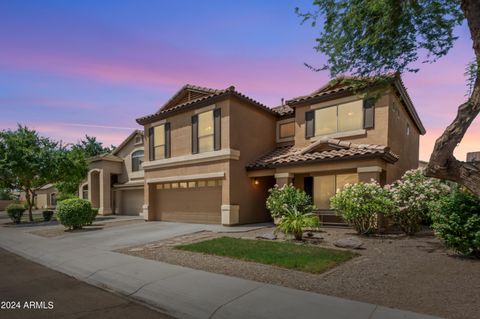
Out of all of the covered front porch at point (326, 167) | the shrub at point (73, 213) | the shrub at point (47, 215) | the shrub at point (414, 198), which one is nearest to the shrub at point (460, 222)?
the shrub at point (414, 198)

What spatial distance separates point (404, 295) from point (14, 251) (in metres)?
13.0

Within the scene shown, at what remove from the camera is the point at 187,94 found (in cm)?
1856

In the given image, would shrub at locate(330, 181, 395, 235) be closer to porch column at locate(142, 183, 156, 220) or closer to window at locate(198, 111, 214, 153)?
window at locate(198, 111, 214, 153)

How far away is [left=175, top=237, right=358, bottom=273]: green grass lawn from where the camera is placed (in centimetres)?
741

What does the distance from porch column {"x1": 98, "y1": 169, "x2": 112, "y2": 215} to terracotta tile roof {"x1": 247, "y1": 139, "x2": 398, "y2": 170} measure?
1592 centimetres

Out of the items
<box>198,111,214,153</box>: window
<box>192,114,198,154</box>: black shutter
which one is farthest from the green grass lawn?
<box>192,114,198,154</box>: black shutter

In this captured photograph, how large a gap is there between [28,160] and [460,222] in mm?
24491

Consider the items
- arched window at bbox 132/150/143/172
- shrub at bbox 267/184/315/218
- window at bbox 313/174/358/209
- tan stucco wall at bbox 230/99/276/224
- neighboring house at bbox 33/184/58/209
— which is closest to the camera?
shrub at bbox 267/184/315/218

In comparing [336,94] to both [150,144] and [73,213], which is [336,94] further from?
[73,213]

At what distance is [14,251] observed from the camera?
446 inches

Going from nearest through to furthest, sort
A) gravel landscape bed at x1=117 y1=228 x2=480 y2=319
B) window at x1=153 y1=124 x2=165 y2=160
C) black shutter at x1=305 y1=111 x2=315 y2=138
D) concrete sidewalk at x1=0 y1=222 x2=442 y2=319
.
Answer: concrete sidewalk at x1=0 y1=222 x2=442 y2=319 < gravel landscape bed at x1=117 y1=228 x2=480 y2=319 < black shutter at x1=305 y1=111 x2=315 y2=138 < window at x1=153 y1=124 x2=165 y2=160

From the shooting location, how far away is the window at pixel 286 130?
735 inches

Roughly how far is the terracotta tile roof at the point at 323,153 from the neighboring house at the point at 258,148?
0.05m

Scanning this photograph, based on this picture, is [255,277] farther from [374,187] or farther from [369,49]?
[369,49]
